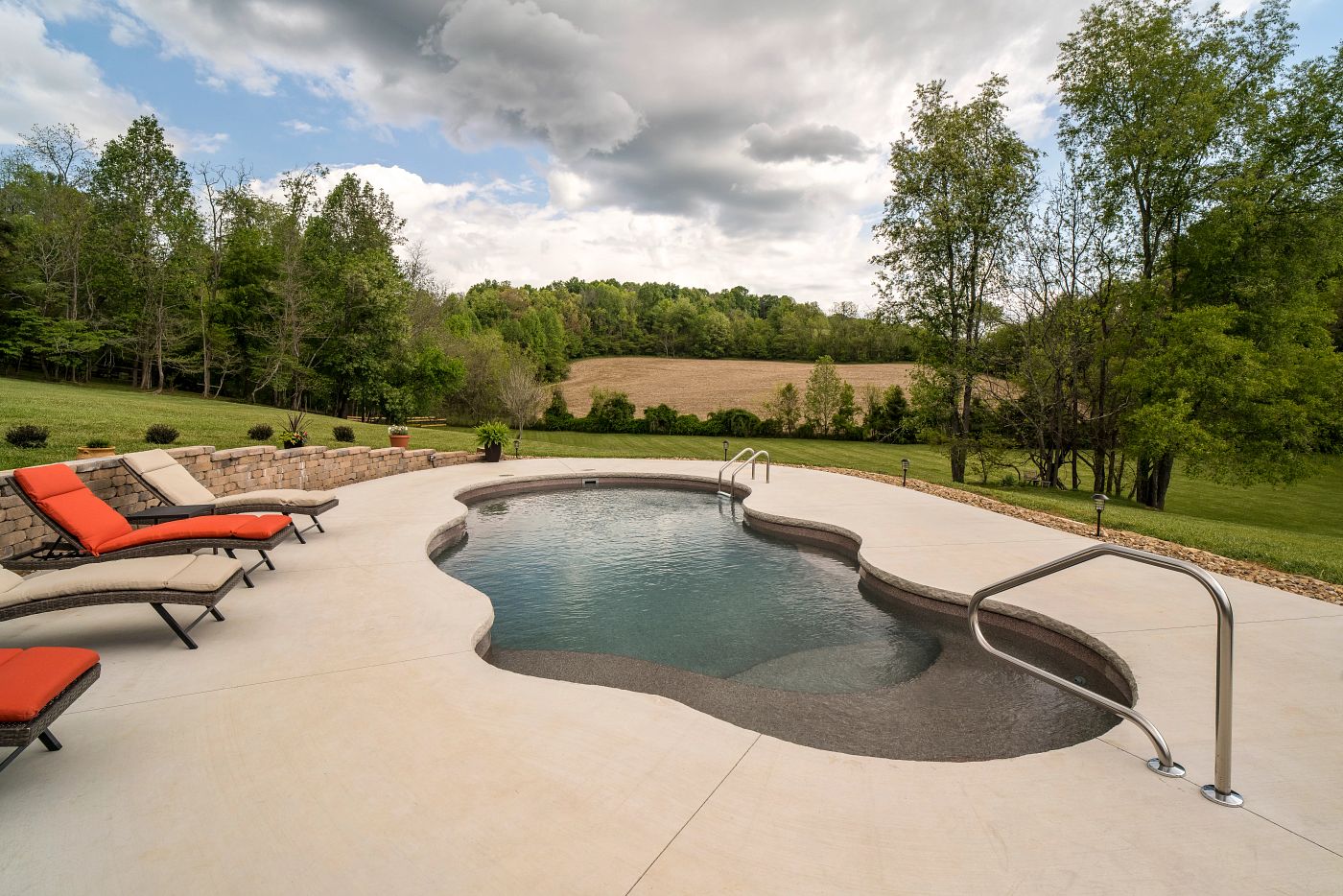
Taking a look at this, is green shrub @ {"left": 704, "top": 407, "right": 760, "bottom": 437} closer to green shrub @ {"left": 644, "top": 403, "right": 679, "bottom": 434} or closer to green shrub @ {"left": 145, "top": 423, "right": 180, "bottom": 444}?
green shrub @ {"left": 644, "top": 403, "right": 679, "bottom": 434}

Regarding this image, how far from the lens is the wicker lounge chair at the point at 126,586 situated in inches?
136

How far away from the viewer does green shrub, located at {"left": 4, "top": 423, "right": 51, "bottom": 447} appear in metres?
6.96

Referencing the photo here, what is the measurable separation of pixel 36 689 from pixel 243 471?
→ 7.00 m

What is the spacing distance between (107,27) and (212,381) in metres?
21.2

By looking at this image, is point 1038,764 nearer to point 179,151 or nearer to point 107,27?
point 107,27

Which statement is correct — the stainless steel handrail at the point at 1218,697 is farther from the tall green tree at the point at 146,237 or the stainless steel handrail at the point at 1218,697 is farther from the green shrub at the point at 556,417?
the tall green tree at the point at 146,237

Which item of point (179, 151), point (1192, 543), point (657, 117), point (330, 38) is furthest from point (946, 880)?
point (179, 151)

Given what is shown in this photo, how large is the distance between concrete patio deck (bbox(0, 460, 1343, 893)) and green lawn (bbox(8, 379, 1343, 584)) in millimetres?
4488

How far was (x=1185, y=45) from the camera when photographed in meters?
14.6

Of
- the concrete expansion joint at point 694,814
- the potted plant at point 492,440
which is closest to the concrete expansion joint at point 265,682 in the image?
the concrete expansion joint at point 694,814

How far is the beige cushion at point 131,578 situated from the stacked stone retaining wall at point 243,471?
161 cm

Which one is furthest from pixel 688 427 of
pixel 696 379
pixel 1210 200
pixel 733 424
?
pixel 1210 200

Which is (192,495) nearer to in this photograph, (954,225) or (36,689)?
(36,689)

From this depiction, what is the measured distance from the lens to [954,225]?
15.7 m
